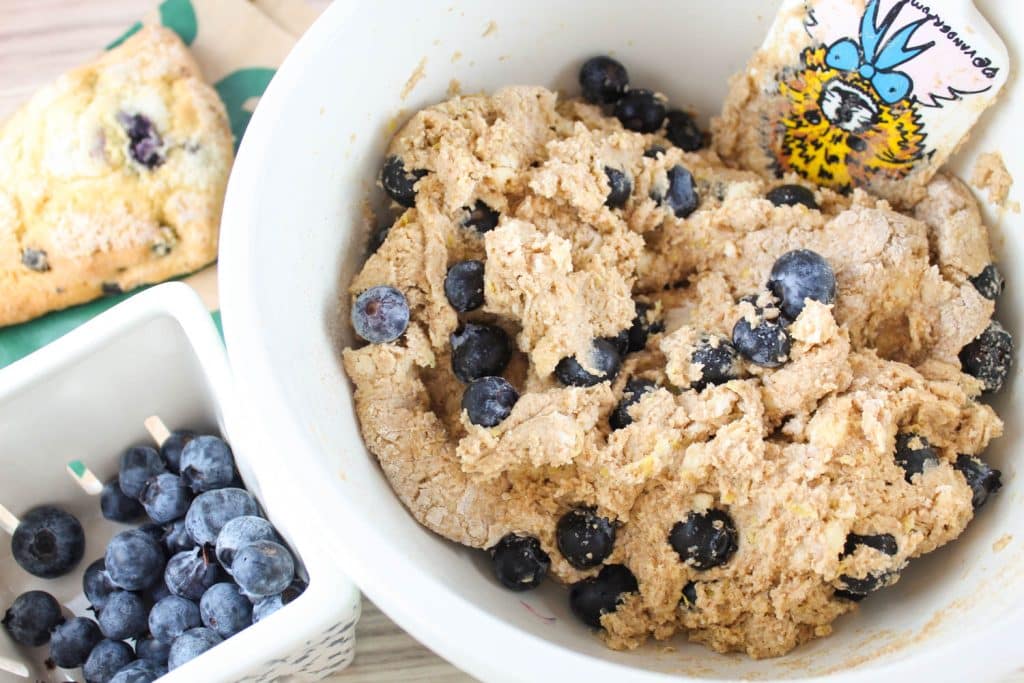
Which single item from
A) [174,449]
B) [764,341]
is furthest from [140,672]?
[764,341]

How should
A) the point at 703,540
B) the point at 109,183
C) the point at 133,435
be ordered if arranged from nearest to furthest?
1. the point at 703,540
2. the point at 133,435
3. the point at 109,183

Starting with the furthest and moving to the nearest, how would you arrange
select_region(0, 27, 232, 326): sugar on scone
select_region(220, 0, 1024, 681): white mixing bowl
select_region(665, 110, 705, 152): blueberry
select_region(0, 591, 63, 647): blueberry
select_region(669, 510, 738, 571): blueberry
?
1. select_region(0, 27, 232, 326): sugar on scone
2. select_region(665, 110, 705, 152): blueberry
3. select_region(0, 591, 63, 647): blueberry
4. select_region(669, 510, 738, 571): blueberry
5. select_region(220, 0, 1024, 681): white mixing bowl

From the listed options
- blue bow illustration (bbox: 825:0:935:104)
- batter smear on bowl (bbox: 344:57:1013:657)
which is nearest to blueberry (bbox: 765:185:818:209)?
batter smear on bowl (bbox: 344:57:1013:657)

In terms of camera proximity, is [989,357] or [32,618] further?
[32,618]

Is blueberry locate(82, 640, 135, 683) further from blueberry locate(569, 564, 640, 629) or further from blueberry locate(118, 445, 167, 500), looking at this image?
blueberry locate(569, 564, 640, 629)

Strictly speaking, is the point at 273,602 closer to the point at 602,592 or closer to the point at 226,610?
the point at 226,610

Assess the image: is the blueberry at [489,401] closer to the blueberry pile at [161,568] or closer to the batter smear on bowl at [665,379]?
the batter smear on bowl at [665,379]

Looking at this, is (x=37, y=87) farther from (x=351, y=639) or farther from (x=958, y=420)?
(x=958, y=420)
